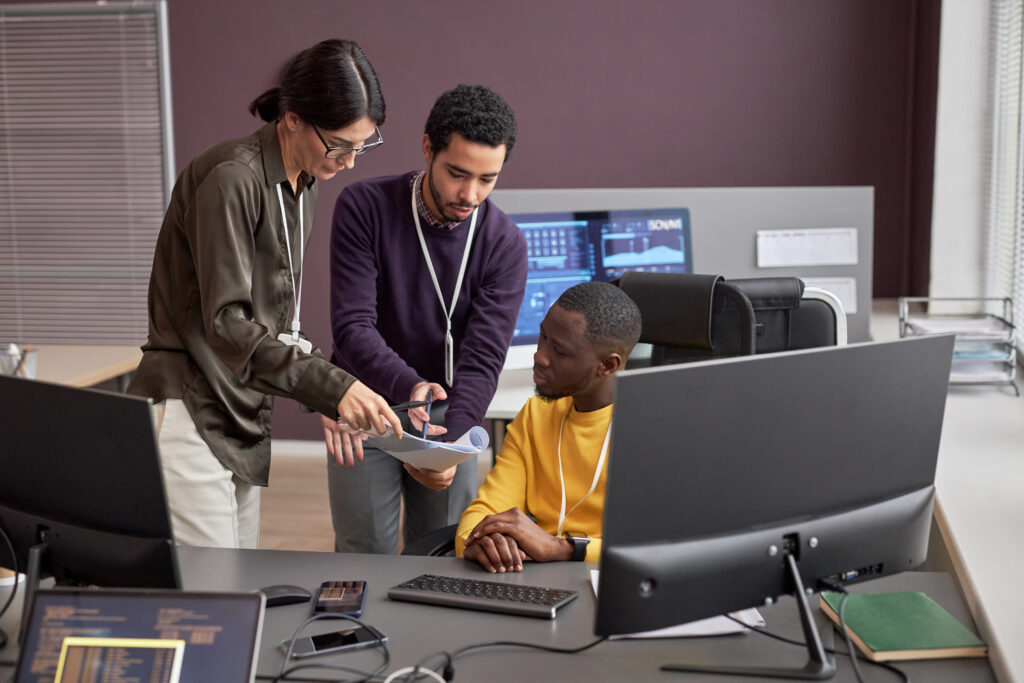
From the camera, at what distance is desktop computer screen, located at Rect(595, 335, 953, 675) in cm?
109

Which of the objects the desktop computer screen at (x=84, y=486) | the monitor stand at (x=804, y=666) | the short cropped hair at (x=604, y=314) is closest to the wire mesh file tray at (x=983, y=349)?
the short cropped hair at (x=604, y=314)

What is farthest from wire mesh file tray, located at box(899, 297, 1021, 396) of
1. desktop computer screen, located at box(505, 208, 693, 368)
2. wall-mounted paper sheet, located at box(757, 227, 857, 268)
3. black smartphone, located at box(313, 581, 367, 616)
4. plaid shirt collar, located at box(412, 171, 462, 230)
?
black smartphone, located at box(313, 581, 367, 616)

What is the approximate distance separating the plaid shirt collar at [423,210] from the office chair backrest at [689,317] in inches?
16.7

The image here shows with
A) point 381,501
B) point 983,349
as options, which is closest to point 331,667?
point 381,501

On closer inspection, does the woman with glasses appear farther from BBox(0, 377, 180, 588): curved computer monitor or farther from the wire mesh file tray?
the wire mesh file tray

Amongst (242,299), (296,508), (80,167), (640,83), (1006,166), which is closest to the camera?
(242,299)

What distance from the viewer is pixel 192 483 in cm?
186

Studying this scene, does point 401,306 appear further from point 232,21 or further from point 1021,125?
point 232,21

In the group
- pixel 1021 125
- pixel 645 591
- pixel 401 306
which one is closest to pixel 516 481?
pixel 401 306

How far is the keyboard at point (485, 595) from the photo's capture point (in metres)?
1.41

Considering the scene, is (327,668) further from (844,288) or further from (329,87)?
(844,288)

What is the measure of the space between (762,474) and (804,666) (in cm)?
28

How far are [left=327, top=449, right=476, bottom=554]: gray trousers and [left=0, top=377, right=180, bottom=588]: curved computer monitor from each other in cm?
89

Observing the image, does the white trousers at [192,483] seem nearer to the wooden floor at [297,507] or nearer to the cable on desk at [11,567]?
the cable on desk at [11,567]
